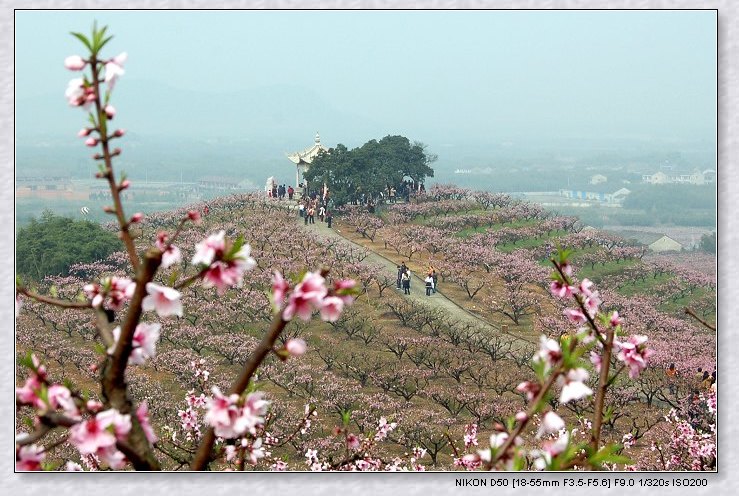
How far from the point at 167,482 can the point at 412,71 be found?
2381mm

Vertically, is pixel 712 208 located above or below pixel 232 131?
below

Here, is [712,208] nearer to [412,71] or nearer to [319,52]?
[412,71]

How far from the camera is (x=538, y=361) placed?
143cm

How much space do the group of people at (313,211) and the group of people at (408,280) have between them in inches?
22.1

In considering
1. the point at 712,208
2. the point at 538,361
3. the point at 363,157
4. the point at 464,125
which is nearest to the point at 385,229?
the point at 363,157

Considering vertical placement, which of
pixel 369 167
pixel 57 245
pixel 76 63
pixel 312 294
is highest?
pixel 76 63

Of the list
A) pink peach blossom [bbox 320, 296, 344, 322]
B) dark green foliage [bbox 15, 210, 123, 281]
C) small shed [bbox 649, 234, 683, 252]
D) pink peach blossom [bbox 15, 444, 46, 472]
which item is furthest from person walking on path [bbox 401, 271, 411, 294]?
pink peach blossom [bbox 15, 444, 46, 472]

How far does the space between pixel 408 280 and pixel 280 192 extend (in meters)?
1.05

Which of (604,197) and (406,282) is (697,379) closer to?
(604,197)

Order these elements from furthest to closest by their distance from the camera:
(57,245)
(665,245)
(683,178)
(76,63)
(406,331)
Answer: (406,331) < (665,245) < (57,245) < (683,178) < (76,63)

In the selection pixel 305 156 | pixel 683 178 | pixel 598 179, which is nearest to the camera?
pixel 683 178

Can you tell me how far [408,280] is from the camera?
5.77 meters

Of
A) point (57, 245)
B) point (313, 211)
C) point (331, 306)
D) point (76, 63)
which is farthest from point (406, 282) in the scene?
point (331, 306)

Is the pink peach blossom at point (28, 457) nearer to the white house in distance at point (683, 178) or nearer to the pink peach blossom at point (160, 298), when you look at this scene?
the pink peach blossom at point (160, 298)
